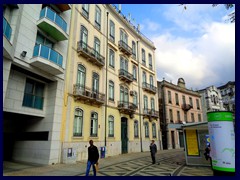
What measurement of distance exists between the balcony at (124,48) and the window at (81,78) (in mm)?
7717

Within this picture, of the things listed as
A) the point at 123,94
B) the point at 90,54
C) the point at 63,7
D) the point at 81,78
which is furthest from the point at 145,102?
the point at 63,7

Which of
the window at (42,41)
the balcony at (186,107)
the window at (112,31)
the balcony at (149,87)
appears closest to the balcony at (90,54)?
the window at (42,41)

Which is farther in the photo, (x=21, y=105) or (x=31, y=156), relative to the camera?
(x=31, y=156)

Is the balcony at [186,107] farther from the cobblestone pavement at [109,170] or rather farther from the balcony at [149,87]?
the cobblestone pavement at [109,170]

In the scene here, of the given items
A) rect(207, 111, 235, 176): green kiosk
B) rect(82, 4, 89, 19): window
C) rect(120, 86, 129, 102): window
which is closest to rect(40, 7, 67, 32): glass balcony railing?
rect(82, 4, 89, 19): window

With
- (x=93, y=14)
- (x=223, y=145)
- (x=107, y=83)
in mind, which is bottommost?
(x=223, y=145)

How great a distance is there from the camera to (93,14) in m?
19.9

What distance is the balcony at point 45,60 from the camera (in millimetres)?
11897

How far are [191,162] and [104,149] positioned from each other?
7.94 meters

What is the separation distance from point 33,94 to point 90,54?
21.7ft

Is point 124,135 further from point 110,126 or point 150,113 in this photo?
point 150,113

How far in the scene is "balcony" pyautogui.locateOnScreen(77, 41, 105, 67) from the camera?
54.4ft

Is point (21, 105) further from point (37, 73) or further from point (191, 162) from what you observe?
point (191, 162)

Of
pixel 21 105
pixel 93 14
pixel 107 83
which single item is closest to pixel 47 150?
pixel 21 105
